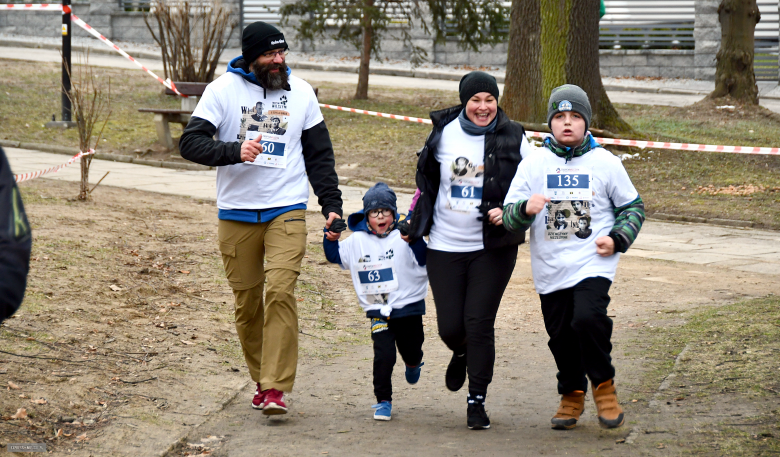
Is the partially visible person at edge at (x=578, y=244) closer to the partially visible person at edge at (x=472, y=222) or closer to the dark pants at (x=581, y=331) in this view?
the dark pants at (x=581, y=331)

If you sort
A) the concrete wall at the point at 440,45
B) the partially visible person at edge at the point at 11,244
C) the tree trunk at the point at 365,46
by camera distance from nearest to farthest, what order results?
the partially visible person at edge at the point at 11,244 → the tree trunk at the point at 365,46 → the concrete wall at the point at 440,45

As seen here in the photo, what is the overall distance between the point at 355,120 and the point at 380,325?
12.8 m

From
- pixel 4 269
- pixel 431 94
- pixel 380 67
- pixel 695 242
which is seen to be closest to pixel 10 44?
pixel 380 67

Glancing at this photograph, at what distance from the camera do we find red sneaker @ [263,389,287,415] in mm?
4543

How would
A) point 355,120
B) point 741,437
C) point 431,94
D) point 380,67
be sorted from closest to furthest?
point 741,437
point 355,120
point 431,94
point 380,67

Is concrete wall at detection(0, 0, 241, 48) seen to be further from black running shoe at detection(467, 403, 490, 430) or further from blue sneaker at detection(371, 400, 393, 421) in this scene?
black running shoe at detection(467, 403, 490, 430)

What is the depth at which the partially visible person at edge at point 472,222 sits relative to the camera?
14.8ft

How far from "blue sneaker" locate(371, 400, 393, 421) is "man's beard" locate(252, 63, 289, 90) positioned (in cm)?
171

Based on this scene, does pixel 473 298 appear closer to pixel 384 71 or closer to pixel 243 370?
pixel 243 370

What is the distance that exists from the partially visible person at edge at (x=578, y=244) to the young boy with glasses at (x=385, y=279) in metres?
0.66

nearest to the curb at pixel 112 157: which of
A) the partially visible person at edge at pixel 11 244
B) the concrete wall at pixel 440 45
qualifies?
the concrete wall at pixel 440 45

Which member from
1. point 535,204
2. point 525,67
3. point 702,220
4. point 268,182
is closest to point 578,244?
point 535,204

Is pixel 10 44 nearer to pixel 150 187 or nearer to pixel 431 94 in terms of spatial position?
pixel 431 94

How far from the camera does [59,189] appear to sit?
11117 mm
